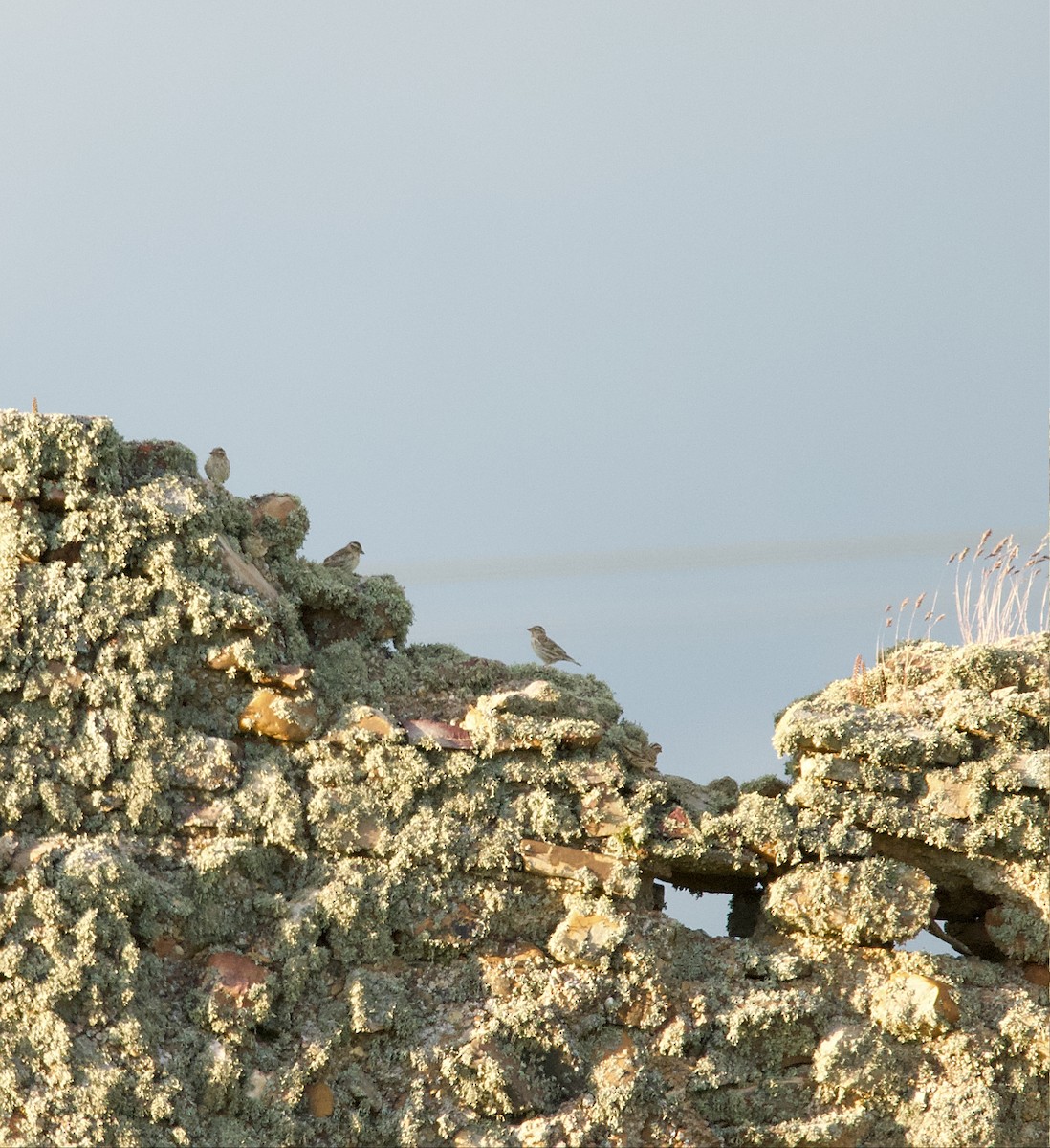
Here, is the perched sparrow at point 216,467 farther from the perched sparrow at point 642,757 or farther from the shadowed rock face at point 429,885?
the perched sparrow at point 642,757

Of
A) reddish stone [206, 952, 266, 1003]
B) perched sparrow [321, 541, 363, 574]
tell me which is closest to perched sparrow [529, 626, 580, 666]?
perched sparrow [321, 541, 363, 574]

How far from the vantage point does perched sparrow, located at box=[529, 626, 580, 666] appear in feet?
34.2

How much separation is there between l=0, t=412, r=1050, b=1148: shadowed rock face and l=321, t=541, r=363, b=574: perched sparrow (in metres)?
0.83

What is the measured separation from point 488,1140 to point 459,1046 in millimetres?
490

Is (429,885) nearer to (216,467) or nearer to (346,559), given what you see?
(346,559)

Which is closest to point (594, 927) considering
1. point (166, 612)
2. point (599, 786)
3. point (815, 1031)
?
point (599, 786)

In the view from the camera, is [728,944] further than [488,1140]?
Yes

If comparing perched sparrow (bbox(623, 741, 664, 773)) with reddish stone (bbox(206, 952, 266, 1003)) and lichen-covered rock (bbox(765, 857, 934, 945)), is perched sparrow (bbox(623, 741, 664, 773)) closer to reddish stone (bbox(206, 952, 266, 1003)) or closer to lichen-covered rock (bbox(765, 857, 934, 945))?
lichen-covered rock (bbox(765, 857, 934, 945))

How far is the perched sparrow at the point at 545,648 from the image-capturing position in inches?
411

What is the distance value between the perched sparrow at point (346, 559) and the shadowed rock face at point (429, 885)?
0.83m

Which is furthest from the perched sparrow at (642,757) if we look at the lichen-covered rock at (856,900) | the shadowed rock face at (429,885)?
the lichen-covered rock at (856,900)

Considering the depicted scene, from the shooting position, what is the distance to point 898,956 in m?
8.60

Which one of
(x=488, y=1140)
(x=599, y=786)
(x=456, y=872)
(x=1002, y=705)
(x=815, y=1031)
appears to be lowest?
(x=488, y=1140)

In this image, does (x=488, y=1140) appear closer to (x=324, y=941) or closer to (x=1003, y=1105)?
(x=324, y=941)
